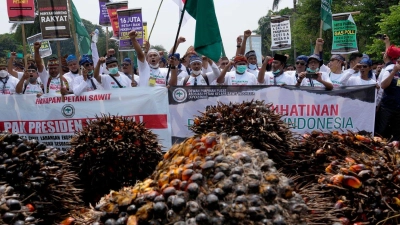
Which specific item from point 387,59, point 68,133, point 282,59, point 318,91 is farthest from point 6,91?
point 387,59

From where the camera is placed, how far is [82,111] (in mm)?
6488

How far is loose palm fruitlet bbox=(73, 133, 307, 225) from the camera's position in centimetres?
199

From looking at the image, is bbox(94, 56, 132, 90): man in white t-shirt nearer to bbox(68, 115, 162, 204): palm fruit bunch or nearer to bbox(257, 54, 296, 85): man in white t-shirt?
bbox(257, 54, 296, 85): man in white t-shirt

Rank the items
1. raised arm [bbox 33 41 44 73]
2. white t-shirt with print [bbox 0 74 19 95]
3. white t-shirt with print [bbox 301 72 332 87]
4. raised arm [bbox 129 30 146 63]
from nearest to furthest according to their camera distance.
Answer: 1. raised arm [bbox 129 30 146 63]
2. white t-shirt with print [bbox 301 72 332 87]
3. raised arm [bbox 33 41 44 73]
4. white t-shirt with print [bbox 0 74 19 95]

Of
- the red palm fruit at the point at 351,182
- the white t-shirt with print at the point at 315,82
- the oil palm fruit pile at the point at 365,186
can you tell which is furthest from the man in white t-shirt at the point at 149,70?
the red palm fruit at the point at 351,182

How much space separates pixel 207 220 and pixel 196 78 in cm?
568

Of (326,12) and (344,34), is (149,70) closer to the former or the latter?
(326,12)

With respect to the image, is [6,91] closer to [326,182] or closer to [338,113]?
[338,113]

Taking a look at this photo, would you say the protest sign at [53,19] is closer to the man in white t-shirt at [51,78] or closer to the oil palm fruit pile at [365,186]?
the man in white t-shirt at [51,78]

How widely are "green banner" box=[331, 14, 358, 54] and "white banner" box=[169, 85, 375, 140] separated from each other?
3599 mm

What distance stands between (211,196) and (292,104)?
454cm

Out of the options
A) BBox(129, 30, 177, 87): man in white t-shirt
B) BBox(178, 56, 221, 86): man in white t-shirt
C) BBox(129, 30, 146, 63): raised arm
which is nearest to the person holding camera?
BBox(178, 56, 221, 86): man in white t-shirt

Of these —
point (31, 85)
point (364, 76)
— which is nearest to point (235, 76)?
point (364, 76)

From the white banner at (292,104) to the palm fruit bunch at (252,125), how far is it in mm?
2436
